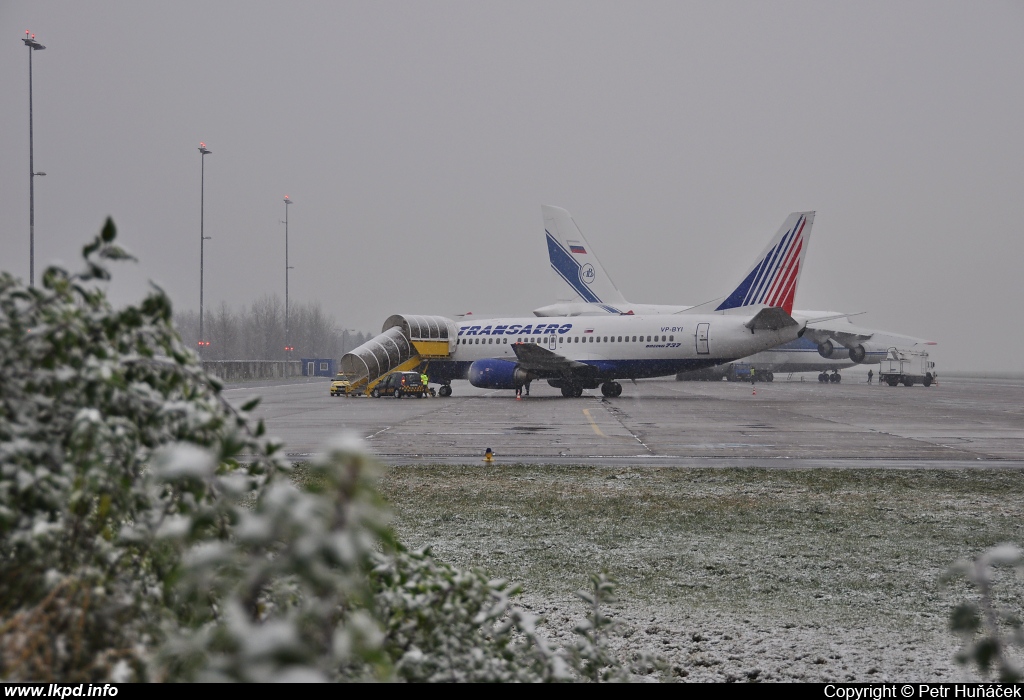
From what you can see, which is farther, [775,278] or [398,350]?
[398,350]

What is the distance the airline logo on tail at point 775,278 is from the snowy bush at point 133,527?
3270cm

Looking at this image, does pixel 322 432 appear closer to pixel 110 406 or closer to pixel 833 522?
pixel 833 522

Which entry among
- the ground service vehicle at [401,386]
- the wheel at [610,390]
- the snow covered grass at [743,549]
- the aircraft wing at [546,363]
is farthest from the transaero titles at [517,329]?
the snow covered grass at [743,549]

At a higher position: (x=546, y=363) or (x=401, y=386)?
(x=546, y=363)

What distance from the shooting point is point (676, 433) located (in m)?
Answer: 18.3

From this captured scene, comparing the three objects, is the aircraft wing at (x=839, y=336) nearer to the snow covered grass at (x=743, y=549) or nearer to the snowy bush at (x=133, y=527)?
the snow covered grass at (x=743, y=549)

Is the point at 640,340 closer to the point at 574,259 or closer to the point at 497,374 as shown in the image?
the point at 497,374

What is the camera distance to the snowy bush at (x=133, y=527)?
216cm

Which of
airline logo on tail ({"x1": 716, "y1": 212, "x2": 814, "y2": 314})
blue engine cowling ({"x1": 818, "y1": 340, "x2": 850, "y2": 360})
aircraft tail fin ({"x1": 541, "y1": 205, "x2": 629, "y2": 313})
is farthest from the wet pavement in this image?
blue engine cowling ({"x1": 818, "y1": 340, "x2": 850, "y2": 360})

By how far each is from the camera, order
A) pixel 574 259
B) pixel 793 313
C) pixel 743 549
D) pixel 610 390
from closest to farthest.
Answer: pixel 743 549
pixel 610 390
pixel 793 313
pixel 574 259

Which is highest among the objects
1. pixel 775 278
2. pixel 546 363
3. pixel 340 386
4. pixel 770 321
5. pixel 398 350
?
pixel 775 278
